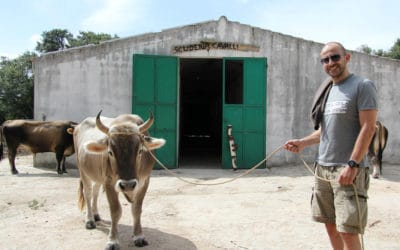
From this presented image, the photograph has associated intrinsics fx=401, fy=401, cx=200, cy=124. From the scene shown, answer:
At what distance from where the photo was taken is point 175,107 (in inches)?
439

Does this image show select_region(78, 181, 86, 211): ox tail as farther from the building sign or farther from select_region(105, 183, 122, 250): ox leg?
the building sign

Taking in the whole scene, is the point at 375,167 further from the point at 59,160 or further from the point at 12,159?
the point at 12,159

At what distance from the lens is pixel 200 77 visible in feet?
64.2

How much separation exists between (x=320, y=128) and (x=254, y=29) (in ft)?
27.2

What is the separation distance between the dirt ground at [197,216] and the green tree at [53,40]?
78.7 feet

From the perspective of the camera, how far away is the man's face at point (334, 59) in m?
3.12

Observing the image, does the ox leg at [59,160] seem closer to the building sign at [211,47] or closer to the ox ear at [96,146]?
the building sign at [211,47]

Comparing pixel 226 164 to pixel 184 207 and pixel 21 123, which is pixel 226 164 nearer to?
pixel 184 207

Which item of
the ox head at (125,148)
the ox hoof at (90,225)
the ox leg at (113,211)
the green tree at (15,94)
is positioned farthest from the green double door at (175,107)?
the green tree at (15,94)

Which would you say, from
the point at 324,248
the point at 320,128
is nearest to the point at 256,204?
the point at 324,248

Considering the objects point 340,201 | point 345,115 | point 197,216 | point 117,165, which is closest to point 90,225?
point 197,216

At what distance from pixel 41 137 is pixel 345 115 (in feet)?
29.2

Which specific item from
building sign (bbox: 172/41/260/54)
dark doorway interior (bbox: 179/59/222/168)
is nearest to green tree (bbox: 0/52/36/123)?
dark doorway interior (bbox: 179/59/222/168)

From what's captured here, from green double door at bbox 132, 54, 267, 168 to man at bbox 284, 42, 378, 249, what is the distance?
7.74 meters
